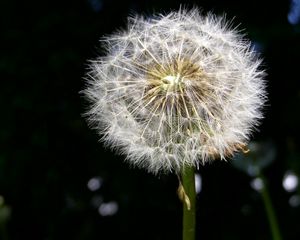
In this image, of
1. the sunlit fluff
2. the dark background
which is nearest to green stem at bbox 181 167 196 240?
the sunlit fluff

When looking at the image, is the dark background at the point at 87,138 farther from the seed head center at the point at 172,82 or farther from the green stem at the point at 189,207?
the green stem at the point at 189,207

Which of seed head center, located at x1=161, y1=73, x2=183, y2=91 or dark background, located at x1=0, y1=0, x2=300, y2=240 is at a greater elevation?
seed head center, located at x1=161, y1=73, x2=183, y2=91

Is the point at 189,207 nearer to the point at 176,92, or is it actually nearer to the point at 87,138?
the point at 176,92

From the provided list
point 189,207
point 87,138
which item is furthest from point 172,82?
point 87,138

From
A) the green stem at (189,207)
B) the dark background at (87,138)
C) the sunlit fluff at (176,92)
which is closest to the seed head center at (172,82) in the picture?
the sunlit fluff at (176,92)

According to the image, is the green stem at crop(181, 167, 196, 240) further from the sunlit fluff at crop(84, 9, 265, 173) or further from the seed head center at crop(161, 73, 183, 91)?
the seed head center at crop(161, 73, 183, 91)

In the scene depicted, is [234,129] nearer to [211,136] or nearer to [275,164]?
[211,136]

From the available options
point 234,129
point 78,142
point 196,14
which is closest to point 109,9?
point 78,142

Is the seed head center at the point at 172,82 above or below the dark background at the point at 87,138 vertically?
above
